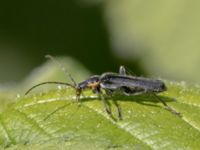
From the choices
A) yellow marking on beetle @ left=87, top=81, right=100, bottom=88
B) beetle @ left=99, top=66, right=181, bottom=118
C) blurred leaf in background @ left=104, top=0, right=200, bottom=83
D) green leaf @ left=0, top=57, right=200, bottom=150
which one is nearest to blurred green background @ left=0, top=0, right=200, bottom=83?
blurred leaf in background @ left=104, top=0, right=200, bottom=83

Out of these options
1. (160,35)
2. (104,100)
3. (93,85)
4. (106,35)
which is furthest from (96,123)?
(106,35)

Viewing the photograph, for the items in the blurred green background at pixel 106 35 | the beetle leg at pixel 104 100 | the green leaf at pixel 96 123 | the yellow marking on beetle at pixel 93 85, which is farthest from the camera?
the blurred green background at pixel 106 35

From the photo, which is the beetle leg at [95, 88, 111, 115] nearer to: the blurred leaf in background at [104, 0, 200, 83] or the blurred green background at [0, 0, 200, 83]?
the blurred green background at [0, 0, 200, 83]

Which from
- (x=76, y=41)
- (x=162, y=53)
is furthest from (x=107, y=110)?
(x=76, y=41)

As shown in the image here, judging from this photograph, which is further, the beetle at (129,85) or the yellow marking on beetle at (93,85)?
the yellow marking on beetle at (93,85)

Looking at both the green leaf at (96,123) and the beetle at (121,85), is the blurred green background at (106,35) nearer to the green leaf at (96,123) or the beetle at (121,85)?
the beetle at (121,85)

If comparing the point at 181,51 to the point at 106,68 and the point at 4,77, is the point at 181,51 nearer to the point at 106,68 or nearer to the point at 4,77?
the point at 106,68

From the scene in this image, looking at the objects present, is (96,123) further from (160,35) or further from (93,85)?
(160,35)

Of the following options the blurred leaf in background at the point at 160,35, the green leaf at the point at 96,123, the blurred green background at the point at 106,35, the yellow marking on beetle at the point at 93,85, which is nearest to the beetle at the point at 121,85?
the yellow marking on beetle at the point at 93,85
